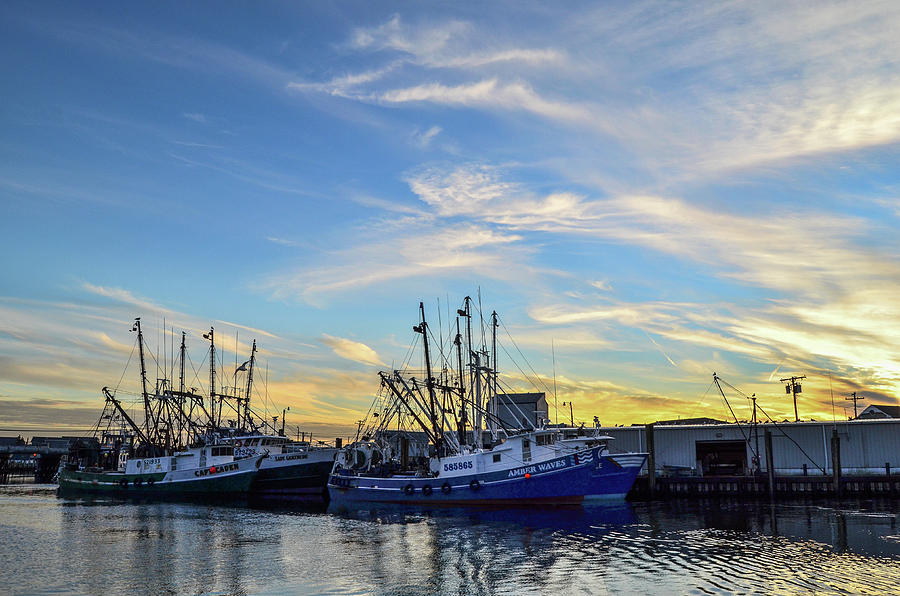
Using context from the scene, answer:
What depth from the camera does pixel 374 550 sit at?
116 ft

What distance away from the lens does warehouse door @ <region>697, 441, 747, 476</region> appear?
239 ft

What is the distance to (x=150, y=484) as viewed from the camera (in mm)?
78875

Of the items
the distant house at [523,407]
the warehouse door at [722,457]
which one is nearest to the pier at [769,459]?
the warehouse door at [722,457]

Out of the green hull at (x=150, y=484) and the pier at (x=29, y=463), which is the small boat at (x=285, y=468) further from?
the pier at (x=29, y=463)

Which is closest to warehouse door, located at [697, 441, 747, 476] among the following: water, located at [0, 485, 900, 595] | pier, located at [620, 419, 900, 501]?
pier, located at [620, 419, 900, 501]

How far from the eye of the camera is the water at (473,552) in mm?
26438

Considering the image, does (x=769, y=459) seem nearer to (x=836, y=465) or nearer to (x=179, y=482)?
(x=836, y=465)

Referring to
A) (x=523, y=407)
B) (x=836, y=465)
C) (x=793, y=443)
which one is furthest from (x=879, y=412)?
(x=523, y=407)

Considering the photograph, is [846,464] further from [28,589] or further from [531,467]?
[28,589]

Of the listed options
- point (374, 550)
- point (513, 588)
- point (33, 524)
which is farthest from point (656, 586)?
point (33, 524)

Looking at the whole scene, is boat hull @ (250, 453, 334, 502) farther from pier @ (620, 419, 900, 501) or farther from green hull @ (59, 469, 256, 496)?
pier @ (620, 419, 900, 501)

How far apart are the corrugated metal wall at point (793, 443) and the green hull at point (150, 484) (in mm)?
39144

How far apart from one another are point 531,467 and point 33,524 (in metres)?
36.2

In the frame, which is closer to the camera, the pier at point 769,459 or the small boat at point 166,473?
the pier at point 769,459
